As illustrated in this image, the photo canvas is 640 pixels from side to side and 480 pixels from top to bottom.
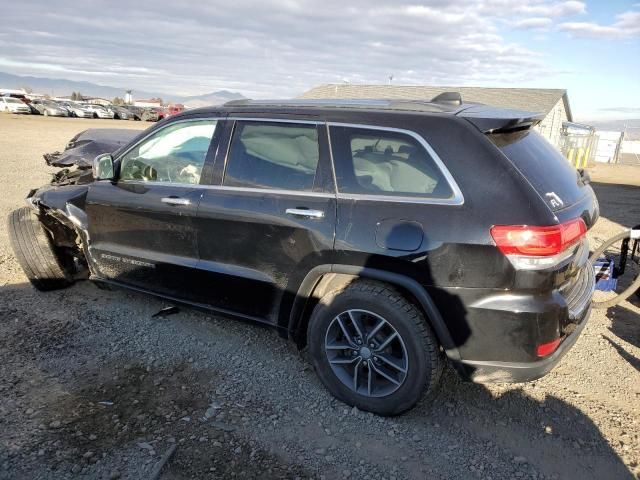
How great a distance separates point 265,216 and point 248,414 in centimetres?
125

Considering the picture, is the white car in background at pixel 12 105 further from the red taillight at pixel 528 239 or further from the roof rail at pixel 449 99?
the red taillight at pixel 528 239

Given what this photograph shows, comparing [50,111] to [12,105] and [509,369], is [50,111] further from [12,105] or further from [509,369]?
[509,369]

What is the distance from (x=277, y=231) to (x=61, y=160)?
480cm

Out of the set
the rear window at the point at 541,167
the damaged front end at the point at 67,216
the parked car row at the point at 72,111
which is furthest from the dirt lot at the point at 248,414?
the parked car row at the point at 72,111

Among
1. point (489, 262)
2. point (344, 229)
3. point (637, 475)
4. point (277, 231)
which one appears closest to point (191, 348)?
point (277, 231)

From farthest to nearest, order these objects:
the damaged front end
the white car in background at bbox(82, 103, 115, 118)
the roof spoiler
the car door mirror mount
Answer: the white car in background at bbox(82, 103, 115, 118), the damaged front end, the car door mirror mount, the roof spoiler

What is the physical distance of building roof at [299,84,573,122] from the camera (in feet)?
98.3

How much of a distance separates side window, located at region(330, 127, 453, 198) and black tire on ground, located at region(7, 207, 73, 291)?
10.1 feet

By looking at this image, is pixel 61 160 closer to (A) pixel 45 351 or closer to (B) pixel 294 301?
(A) pixel 45 351

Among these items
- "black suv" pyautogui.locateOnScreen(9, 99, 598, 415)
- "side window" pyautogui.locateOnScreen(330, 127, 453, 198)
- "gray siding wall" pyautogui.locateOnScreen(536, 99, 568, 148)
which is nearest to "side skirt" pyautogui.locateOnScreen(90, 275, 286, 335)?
"black suv" pyautogui.locateOnScreen(9, 99, 598, 415)

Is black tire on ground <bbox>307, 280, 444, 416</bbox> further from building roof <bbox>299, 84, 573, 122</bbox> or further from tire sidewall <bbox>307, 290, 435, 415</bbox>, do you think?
building roof <bbox>299, 84, 573, 122</bbox>

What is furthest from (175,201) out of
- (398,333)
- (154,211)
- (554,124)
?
(554,124)

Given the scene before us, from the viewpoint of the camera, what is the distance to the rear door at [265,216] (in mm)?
3104

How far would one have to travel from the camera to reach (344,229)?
9.71ft
